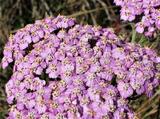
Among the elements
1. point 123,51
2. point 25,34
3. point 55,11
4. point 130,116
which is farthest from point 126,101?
point 55,11

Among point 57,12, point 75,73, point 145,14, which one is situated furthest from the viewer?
point 57,12

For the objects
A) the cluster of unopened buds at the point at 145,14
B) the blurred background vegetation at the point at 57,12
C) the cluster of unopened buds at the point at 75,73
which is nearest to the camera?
the cluster of unopened buds at the point at 75,73

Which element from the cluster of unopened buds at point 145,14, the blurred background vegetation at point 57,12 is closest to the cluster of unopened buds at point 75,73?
the cluster of unopened buds at point 145,14

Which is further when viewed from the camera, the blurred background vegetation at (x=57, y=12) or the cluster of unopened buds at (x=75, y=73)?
the blurred background vegetation at (x=57, y=12)

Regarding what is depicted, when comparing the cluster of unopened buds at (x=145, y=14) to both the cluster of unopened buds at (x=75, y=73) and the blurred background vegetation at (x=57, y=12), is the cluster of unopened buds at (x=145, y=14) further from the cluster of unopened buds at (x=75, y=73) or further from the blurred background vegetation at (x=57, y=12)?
the blurred background vegetation at (x=57, y=12)

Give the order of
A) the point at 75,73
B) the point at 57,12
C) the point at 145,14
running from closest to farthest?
1. the point at 75,73
2. the point at 145,14
3. the point at 57,12

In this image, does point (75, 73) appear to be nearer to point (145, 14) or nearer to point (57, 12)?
point (145, 14)

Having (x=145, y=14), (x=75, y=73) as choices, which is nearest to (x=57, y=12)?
(x=145, y=14)

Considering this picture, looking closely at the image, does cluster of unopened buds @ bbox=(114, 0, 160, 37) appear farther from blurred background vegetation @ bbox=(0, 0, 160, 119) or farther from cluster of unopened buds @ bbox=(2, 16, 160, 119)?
blurred background vegetation @ bbox=(0, 0, 160, 119)

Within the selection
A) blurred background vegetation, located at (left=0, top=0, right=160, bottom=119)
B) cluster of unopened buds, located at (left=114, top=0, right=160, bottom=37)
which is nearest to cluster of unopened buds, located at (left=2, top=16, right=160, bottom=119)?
cluster of unopened buds, located at (left=114, top=0, right=160, bottom=37)
